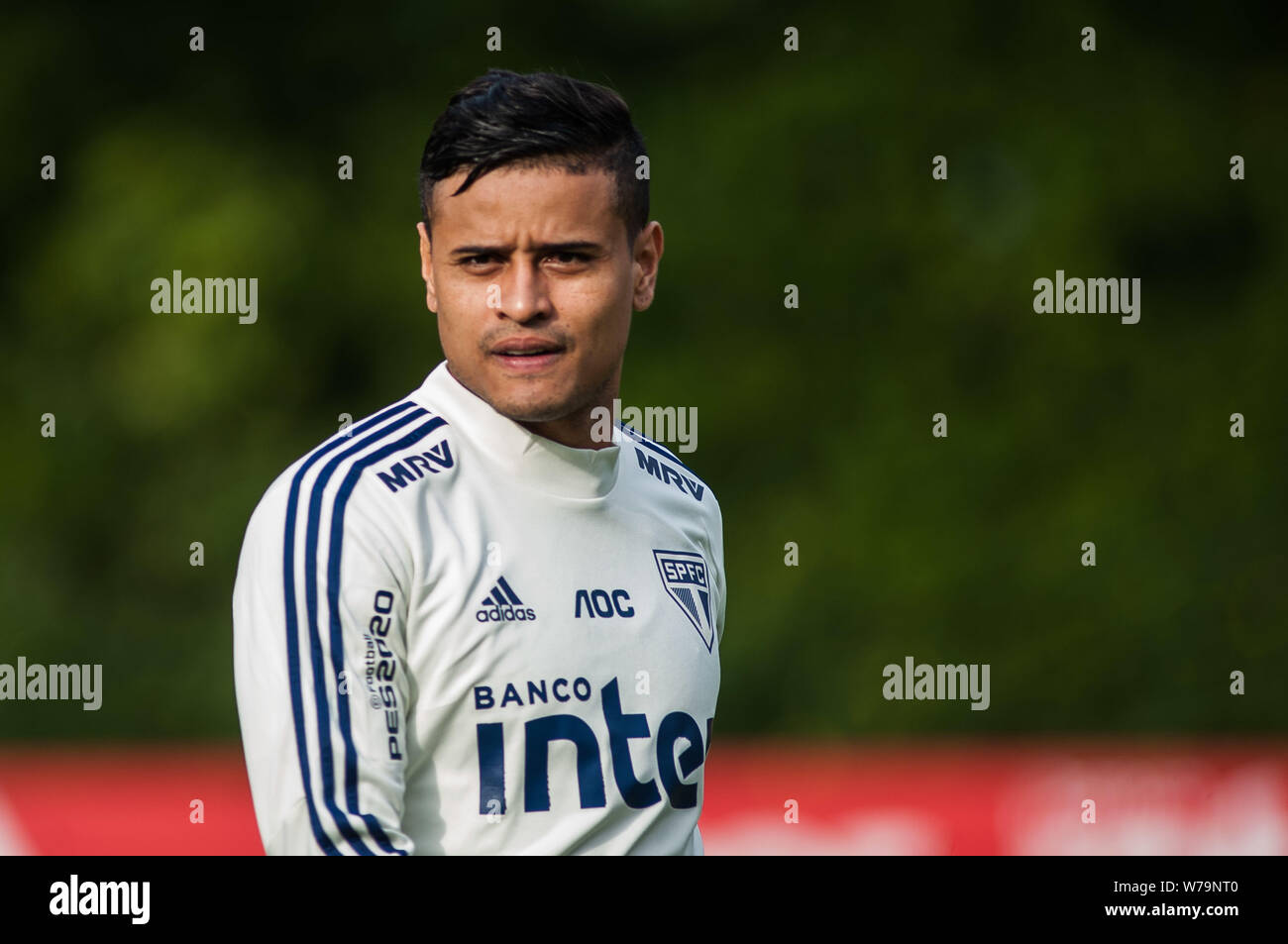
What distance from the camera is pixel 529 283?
2.29 m

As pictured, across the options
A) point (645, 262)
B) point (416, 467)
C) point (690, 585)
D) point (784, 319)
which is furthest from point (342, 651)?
point (784, 319)

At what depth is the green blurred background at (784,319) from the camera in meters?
8.44

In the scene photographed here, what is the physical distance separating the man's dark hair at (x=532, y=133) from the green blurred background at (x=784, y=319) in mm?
6073

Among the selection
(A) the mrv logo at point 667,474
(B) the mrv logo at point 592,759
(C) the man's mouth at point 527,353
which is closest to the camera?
(B) the mrv logo at point 592,759

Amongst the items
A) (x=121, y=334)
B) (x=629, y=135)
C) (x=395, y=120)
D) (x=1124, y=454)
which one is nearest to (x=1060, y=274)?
(x=1124, y=454)

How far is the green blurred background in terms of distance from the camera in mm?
8438

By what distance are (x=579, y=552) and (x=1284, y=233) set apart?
25.3 feet

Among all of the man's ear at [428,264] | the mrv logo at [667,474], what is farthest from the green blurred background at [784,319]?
the man's ear at [428,264]

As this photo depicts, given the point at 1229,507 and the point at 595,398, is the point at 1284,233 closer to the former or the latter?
the point at 1229,507

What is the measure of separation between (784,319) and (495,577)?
6.63 m

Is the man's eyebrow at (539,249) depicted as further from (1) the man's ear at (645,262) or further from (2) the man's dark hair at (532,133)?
(1) the man's ear at (645,262)

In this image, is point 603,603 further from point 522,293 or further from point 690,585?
point 522,293

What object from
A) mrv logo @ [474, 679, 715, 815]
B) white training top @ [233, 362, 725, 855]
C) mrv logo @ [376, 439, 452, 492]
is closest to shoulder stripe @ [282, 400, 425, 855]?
white training top @ [233, 362, 725, 855]

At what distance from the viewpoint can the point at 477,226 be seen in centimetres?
229
